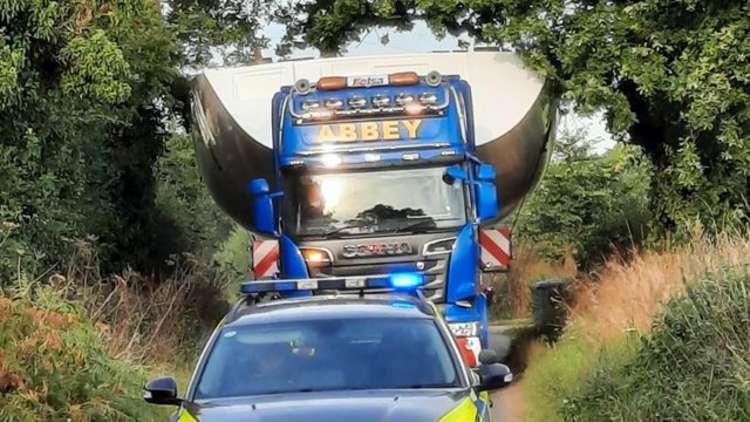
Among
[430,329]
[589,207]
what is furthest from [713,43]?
[589,207]

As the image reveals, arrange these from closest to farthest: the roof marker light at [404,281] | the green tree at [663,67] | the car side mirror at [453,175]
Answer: the roof marker light at [404,281], the car side mirror at [453,175], the green tree at [663,67]

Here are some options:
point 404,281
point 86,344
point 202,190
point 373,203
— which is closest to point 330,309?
point 404,281

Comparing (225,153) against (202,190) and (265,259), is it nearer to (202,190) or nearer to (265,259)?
(265,259)

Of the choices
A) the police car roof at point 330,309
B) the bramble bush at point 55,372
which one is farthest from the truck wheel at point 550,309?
the police car roof at point 330,309

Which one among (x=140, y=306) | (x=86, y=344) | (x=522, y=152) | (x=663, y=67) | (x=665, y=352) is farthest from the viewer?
(x=663, y=67)

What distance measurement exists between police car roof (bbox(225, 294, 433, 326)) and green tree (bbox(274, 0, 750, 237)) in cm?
951

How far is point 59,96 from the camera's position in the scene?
14.5 m

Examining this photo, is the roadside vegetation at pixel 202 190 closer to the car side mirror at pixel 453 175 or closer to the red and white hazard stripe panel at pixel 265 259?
the red and white hazard stripe panel at pixel 265 259

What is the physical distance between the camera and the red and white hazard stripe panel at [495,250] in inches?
632

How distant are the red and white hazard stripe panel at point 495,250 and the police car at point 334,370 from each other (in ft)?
22.0

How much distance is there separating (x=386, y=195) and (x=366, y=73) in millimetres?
2687

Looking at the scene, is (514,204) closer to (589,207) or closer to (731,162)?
(731,162)

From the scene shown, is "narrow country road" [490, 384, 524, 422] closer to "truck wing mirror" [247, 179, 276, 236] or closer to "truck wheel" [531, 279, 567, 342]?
"truck wheel" [531, 279, 567, 342]

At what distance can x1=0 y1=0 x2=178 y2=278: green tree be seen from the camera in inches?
532
